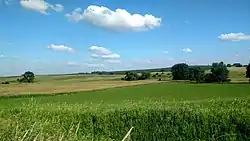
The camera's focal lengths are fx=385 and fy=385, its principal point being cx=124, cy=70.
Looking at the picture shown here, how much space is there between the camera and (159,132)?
22906mm

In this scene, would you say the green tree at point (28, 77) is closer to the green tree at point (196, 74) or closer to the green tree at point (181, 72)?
the green tree at point (181, 72)

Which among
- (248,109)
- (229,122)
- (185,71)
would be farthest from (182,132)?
(185,71)

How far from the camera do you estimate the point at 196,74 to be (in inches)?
3059

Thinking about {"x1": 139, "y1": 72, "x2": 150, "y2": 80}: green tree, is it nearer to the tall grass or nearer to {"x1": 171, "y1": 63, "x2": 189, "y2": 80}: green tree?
{"x1": 171, "y1": 63, "x2": 189, "y2": 80}: green tree

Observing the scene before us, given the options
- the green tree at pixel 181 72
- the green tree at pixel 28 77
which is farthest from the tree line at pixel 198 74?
the green tree at pixel 28 77

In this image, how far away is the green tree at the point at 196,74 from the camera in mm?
74375

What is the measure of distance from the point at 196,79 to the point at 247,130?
53.6 meters

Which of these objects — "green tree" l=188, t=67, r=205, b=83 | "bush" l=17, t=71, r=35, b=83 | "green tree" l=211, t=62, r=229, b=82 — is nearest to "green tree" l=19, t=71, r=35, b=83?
"bush" l=17, t=71, r=35, b=83

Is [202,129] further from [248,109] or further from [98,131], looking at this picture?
[98,131]

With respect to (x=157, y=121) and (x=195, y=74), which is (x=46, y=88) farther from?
(x=157, y=121)

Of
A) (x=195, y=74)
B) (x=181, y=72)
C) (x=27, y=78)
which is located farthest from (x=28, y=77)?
(x=195, y=74)

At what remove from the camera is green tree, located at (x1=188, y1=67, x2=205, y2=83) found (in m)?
74.4

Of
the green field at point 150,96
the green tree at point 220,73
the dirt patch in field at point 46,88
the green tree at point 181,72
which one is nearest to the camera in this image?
the green field at point 150,96

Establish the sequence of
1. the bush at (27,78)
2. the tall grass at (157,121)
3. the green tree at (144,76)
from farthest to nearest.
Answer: the bush at (27,78) < the green tree at (144,76) < the tall grass at (157,121)
